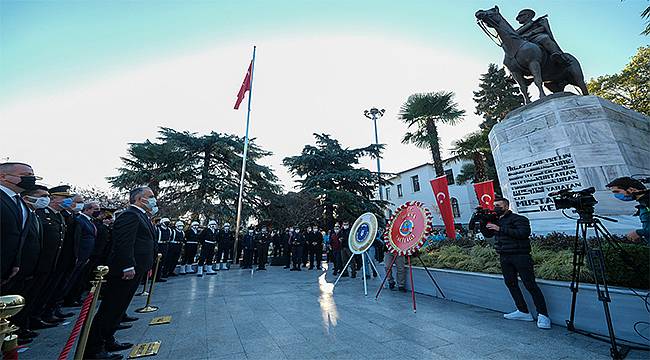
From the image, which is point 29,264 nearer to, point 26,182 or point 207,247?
point 26,182

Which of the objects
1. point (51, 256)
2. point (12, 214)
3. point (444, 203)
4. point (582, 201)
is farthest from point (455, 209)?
point (12, 214)

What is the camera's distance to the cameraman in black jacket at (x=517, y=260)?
407cm

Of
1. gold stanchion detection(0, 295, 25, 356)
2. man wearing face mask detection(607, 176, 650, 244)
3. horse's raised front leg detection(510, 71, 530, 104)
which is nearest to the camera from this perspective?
gold stanchion detection(0, 295, 25, 356)

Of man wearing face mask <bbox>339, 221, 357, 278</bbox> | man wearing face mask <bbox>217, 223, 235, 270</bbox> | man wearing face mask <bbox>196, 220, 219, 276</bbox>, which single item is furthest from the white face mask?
man wearing face mask <bbox>217, 223, 235, 270</bbox>

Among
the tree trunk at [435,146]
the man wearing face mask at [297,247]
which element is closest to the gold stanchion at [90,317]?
the man wearing face mask at [297,247]

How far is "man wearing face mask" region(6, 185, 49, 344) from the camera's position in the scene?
3391 mm

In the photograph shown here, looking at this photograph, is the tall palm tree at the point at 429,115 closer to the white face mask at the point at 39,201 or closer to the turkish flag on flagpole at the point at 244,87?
the turkish flag on flagpole at the point at 244,87

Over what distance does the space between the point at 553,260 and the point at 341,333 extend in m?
3.69

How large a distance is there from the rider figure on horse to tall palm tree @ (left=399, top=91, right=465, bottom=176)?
1078cm

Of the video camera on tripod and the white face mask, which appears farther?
the white face mask

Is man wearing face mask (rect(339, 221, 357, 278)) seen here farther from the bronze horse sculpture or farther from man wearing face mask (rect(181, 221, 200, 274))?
the bronze horse sculpture

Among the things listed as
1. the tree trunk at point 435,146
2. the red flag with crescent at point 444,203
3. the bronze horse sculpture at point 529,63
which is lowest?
the red flag with crescent at point 444,203

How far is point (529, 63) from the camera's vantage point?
7355mm

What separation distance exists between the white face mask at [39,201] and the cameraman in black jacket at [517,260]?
6.81 metres
